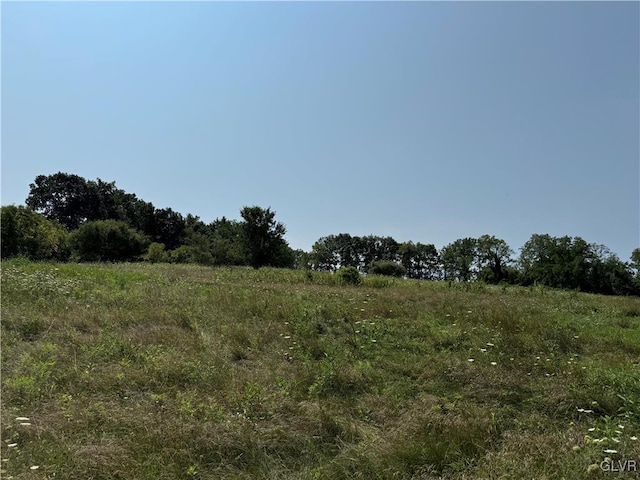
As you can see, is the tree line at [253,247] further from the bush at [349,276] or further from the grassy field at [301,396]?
the grassy field at [301,396]

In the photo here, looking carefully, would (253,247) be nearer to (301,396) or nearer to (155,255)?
(155,255)

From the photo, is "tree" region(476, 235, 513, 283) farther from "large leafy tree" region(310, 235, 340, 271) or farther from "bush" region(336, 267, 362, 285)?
"bush" region(336, 267, 362, 285)

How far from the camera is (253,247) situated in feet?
123

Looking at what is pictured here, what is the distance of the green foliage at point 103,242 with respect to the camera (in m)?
43.5

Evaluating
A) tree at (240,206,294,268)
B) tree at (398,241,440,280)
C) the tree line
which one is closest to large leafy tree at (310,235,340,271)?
the tree line

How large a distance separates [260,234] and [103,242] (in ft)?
67.5

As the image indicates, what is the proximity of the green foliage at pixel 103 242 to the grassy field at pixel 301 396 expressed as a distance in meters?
40.9

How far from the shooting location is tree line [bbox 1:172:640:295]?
38.6m

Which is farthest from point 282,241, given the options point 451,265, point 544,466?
point 451,265

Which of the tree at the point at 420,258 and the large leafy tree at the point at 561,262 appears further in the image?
the tree at the point at 420,258

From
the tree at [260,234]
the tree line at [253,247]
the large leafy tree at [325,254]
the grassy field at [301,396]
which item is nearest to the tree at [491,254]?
the tree line at [253,247]

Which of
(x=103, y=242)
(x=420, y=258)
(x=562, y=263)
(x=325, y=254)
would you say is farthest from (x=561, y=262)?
(x=103, y=242)

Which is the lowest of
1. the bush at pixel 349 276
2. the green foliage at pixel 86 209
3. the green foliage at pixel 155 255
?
the bush at pixel 349 276

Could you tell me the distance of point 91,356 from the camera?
503cm
